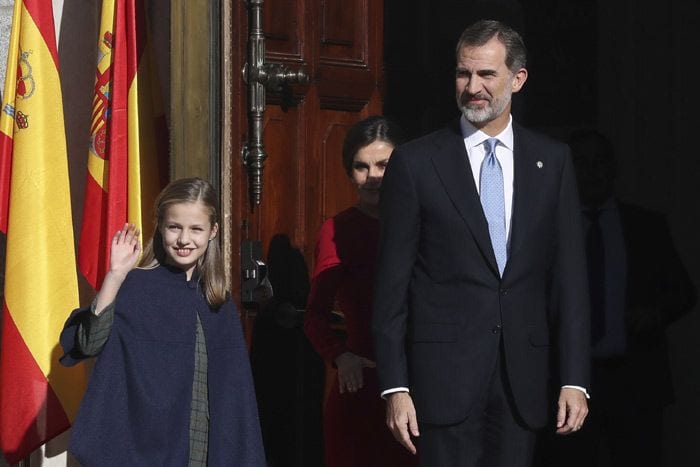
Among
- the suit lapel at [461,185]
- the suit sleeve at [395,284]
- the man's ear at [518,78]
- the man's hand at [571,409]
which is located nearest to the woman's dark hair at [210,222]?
the suit sleeve at [395,284]

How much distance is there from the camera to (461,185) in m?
4.39

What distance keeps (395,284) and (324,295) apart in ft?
2.25

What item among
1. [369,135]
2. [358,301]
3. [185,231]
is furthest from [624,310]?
[185,231]

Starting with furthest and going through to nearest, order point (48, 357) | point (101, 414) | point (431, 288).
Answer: point (48, 357) < point (101, 414) < point (431, 288)

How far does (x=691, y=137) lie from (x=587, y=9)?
2.66ft

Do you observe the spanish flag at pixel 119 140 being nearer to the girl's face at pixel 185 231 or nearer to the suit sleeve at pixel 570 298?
the girl's face at pixel 185 231

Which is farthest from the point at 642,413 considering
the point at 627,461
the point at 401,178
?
the point at 401,178

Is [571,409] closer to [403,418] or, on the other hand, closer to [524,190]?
[403,418]

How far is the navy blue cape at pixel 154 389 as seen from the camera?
473 cm

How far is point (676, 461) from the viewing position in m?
7.09

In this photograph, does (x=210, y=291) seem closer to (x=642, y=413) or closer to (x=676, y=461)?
(x=642, y=413)

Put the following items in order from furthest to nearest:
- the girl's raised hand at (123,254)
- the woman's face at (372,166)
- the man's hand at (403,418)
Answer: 1. the woman's face at (372,166)
2. the girl's raised hand at (123,254)
3. the man's hand at (403,418)

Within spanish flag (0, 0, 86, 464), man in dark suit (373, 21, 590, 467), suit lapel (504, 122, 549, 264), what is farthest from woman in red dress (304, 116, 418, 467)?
spanish flag (0, 0, 86, 464)

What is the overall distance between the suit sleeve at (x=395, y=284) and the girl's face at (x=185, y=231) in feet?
2.07
